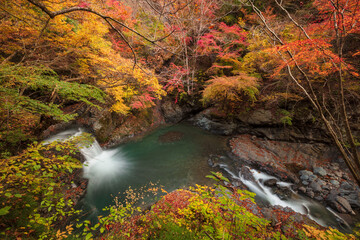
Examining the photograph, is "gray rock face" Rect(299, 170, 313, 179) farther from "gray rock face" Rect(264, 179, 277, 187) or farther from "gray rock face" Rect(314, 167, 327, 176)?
"gray rock face" Rect(264, 179, 277, 187)

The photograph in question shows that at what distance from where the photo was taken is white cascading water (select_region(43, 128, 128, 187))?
598cm

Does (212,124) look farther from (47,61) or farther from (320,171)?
(47,61)

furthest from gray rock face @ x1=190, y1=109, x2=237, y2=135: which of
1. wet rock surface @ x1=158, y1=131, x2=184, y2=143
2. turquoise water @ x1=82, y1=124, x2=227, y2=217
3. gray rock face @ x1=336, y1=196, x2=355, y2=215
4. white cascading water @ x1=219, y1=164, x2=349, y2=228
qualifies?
gray rock face @ x1=336, y1=196, x2=355, y2=215

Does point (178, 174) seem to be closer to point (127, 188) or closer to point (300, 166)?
point (127, 188)

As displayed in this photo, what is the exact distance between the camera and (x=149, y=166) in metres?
6.88

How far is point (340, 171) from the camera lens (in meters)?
6.12

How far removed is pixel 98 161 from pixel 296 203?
912cm

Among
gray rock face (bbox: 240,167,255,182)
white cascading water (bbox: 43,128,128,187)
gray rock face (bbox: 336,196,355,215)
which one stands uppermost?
white cascading water (bbox: 43,128,128,187)

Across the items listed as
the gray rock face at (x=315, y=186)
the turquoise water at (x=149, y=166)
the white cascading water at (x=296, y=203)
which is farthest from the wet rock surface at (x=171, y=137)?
the gray rock face at (x=315, y=186)

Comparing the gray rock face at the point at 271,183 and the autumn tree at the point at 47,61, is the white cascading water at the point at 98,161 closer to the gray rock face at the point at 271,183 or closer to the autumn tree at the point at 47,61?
the autumn tree at the point at 47,61

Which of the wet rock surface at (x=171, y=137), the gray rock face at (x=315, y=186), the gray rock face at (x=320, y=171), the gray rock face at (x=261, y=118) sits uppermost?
the wet rock surface at (x=171, y=137)

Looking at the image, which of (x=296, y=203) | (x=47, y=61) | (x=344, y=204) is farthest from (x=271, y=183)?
(x=47, y=61)

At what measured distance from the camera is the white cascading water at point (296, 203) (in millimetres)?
4473

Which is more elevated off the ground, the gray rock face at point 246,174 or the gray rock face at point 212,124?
the gray rock face at point 212,124
